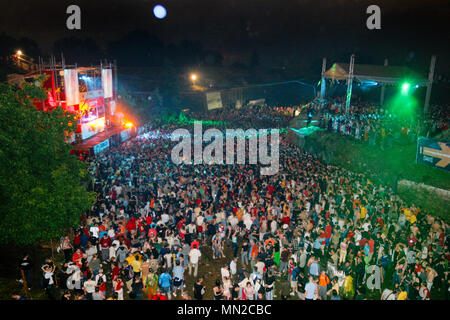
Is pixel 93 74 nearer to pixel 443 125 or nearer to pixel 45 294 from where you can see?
pixel 45 294

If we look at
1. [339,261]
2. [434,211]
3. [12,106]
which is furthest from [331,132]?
[12,106]

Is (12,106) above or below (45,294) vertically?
above

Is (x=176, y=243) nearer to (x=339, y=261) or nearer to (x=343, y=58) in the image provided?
(x=339, y=261)

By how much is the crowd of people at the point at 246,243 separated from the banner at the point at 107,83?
17150 mm

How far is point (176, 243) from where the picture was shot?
9172mm

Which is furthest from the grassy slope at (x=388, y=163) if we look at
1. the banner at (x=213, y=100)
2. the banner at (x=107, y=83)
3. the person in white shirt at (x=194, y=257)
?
the banner at (x=213, y=100)

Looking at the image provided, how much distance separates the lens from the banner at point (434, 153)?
1379cm

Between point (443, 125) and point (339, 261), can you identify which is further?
point (443, 125)

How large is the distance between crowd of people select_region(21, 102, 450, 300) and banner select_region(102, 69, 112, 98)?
17.1 metres

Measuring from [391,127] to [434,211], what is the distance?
7358mm

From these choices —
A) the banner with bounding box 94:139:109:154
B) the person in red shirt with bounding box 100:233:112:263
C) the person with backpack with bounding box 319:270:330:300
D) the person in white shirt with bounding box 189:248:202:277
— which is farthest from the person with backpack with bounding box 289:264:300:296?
the banner with bounding box 94:139:109:154

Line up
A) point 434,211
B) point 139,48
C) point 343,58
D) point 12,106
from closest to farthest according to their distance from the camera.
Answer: point 12,106 < point 434,211 < point 343,58 < point 139,48
